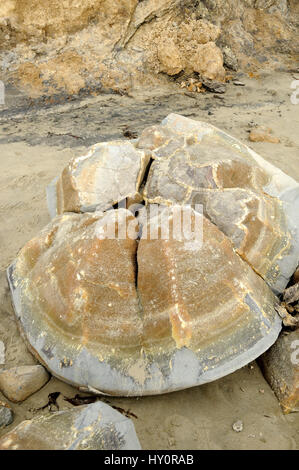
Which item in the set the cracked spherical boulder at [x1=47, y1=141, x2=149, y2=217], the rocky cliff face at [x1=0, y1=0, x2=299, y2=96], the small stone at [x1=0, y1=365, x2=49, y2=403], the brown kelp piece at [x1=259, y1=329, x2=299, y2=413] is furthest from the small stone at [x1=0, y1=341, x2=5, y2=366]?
the rocky cliff face at [x1=0, y1=0, x2=299, y2=96]

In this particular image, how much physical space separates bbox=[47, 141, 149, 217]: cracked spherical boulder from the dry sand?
0.85m

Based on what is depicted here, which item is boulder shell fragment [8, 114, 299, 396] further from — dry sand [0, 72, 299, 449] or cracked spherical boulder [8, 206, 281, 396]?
dry sand [0, 72, 299, 449]

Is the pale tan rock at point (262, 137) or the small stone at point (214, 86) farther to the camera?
the small stone at point (214, 86)

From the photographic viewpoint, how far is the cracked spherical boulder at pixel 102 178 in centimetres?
289

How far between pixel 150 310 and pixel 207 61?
5360 millimetres

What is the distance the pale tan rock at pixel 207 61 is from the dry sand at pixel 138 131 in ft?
1.45

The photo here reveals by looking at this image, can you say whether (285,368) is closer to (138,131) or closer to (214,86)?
(138,131)

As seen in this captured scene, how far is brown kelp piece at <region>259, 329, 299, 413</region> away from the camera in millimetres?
2266

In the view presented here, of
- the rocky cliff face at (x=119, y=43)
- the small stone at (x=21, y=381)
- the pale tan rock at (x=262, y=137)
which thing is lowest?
the small stone at (x=21, y=381)

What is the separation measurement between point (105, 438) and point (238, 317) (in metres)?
0.95

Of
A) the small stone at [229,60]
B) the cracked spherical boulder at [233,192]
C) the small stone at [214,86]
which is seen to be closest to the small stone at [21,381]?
the cracked spherical boulder at [233,192]

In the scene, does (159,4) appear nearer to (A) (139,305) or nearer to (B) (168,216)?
→ (B) (168,216)

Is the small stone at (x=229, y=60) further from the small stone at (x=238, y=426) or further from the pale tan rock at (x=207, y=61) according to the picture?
the small stone at (x=238, y=426)
